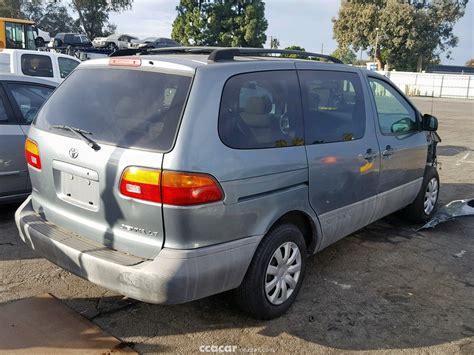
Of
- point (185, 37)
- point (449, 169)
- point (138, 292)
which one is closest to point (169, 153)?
point (138, 292)

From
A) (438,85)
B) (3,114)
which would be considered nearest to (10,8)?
(438,85)

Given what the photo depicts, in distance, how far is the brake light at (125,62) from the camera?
3.04 metres

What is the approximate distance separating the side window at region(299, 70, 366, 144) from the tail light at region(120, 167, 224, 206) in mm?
1089

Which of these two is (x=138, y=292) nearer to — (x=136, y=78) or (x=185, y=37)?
(x=136, y=78)

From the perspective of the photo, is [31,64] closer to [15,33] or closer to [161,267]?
[161,267]

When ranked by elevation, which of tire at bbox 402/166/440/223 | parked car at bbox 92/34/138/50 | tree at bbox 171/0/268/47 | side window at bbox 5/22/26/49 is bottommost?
tire at bbox 402/166/440/223

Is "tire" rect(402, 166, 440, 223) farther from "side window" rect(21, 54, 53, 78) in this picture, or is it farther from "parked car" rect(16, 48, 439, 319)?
"side window" rect(21, 54, 53, 78)

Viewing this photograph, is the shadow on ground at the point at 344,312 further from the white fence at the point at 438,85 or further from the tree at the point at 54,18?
the tree at the point at 54,18

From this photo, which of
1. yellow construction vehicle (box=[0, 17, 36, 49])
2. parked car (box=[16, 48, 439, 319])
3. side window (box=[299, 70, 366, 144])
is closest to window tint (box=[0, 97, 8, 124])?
parked car (box=[16, 48, 439, 319])

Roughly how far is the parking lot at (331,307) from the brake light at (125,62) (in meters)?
1.72

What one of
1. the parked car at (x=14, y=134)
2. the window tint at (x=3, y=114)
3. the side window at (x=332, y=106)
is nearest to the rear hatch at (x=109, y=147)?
the side window at (x=332, y=106)

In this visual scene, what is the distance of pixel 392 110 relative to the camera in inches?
186

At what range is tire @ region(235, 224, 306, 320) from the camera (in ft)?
10.2

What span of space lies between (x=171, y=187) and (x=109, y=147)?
1.74ft
